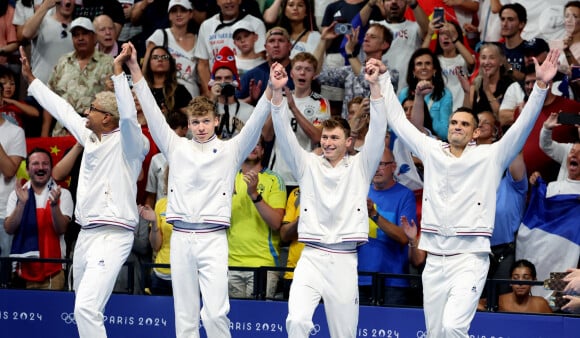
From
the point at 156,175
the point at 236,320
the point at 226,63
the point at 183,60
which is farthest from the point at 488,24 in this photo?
the point at 236,320

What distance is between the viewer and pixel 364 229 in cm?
1077

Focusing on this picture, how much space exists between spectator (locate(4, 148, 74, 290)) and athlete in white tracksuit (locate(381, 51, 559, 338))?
417cm

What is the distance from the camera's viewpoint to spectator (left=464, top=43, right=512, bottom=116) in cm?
1344

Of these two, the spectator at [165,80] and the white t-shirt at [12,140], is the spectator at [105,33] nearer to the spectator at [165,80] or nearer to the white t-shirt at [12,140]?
the spectator at [165,80]

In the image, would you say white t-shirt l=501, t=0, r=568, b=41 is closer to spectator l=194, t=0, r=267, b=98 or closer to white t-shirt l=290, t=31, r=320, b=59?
white t-shirt l=290, t=31, r=320, b=59

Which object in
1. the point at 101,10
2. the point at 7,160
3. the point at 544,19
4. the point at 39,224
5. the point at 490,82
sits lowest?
the point at 39,224

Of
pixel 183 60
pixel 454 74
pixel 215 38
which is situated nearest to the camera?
pixel 454 74

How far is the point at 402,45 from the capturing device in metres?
14.4

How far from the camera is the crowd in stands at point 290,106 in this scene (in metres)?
12.0

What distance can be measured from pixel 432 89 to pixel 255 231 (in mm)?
2664

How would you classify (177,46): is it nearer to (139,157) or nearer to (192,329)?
(139,157)

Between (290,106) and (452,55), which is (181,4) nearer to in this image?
(290,106)

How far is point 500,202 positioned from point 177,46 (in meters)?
5.05

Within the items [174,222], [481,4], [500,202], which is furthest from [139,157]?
[481,4]
